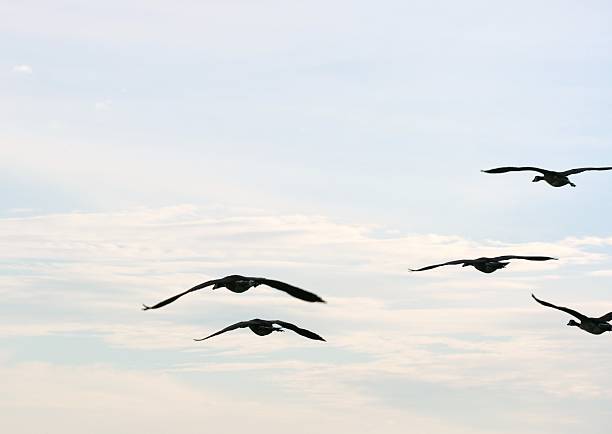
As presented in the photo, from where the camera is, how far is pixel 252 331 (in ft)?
138

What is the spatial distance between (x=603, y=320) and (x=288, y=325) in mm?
13658

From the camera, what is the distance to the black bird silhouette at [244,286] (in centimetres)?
2570

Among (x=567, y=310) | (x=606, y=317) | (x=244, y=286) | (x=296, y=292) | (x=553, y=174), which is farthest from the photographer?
(x=553, y=174)

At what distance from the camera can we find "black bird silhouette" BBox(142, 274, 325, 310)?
25.7 m

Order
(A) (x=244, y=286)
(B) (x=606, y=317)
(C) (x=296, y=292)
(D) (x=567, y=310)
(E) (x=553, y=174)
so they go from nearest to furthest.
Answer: (C) (x=296, y=292) → (A) (x=244, y=286) → (D) (x=567, y=310) → (B) (x=606, y=317) → (E) (x=553, y=174)

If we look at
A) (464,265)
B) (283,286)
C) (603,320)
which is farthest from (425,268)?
(283,286)

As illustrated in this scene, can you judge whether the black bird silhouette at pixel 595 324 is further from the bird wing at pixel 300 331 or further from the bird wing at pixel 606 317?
the bird wing at pixel 300 331

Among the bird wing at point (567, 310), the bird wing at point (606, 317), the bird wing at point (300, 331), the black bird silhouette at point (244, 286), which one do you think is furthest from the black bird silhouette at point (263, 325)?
the bird wing at point (606, 317)

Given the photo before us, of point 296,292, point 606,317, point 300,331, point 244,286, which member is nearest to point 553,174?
point 606,317

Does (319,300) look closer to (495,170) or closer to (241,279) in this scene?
(241,279)

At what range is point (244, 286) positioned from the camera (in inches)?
1426

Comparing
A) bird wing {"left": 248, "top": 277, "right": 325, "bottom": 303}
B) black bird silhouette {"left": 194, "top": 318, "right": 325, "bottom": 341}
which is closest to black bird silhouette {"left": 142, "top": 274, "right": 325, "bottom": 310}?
bird wing {"left": 248, "top": 277, "right": 325, "bottom": 303}

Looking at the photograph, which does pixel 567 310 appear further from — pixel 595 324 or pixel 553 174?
pixel 553 174

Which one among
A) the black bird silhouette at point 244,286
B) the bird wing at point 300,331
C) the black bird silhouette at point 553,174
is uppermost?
the black bird silhouette at point 553,174
